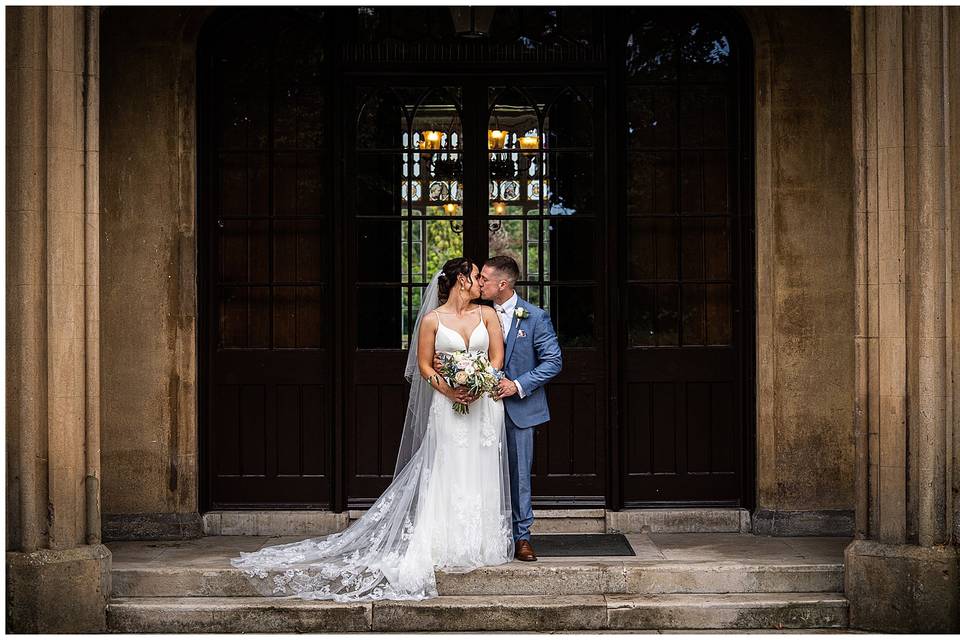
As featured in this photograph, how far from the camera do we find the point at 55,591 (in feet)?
22.6

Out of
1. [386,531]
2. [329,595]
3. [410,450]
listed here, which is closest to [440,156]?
[410,450]

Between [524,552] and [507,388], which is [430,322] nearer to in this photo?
[507,388]

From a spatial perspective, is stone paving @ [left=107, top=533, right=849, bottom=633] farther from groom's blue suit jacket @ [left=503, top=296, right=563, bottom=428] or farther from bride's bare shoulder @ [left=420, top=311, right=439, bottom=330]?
bride's bare shoulder @ [left=420, top=311, right=439, bottom=330]

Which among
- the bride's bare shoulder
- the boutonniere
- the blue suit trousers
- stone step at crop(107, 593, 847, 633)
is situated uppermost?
the boutonniere

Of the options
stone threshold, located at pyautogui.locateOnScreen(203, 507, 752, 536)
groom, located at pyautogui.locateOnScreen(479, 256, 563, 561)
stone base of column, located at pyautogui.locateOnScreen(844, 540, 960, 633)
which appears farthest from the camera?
Answer: stone threshold, located at pyautogui.locateOnScreen(203, 507, 752, 536)

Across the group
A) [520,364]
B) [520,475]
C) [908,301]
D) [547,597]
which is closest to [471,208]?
[520,364]

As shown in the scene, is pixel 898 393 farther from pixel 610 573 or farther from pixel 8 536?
pixel 8 536

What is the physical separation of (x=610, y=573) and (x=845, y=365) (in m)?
→ 2.53

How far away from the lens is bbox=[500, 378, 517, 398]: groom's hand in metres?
7.65

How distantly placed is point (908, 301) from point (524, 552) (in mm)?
2920

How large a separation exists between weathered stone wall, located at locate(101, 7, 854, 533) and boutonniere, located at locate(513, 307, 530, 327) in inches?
75.0

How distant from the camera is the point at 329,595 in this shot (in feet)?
23.5

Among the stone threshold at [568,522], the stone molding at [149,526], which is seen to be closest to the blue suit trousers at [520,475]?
the stone threshold at [568,522]

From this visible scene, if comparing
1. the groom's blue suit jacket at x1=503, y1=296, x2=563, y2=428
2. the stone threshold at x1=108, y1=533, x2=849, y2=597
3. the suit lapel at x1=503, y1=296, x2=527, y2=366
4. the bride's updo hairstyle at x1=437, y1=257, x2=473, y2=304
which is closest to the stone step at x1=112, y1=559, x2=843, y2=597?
the stone threshold at x1=108, y1=533, x2=849, y2=597
